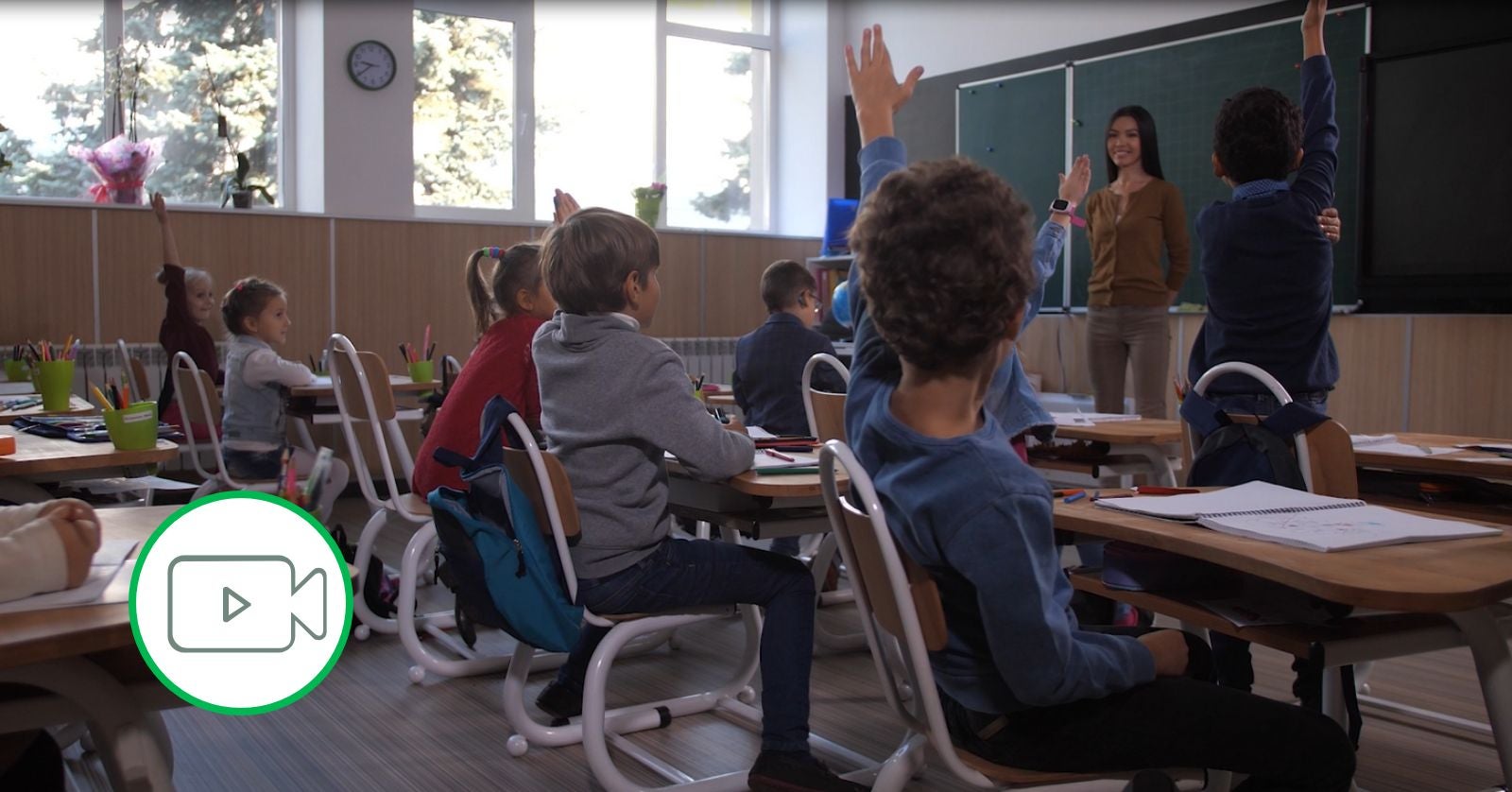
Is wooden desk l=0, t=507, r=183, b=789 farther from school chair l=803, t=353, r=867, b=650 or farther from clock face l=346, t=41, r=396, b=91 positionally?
clock face l=346, t=41, r=396, b=91

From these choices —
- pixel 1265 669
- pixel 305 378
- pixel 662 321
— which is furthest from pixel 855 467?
pixel 662 321

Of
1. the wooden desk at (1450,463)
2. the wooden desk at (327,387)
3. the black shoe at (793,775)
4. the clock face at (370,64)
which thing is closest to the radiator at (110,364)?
the wooden desk at (327,387)

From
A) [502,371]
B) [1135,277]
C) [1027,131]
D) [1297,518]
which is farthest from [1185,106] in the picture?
[1297,518]

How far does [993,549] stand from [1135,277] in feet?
12.4

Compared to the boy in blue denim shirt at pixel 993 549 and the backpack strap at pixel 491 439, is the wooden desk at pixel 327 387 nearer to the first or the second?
the backpack strap at pixel 491 439

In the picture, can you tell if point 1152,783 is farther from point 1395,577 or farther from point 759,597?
point 759,597

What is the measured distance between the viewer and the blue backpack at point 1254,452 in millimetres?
1802

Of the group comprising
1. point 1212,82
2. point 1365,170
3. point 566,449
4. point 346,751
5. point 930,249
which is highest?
point 1212,82

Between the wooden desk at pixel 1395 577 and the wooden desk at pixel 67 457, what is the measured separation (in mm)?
1677

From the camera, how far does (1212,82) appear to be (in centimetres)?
557

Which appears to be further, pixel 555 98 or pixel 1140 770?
pixel 555 98

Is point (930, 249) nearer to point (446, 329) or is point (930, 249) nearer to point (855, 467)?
point (855, 467)

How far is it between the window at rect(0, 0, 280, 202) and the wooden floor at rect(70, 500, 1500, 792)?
4.06 m

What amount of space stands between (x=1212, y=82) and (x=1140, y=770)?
5.00m
